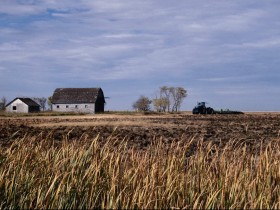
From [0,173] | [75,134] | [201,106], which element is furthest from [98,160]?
[201,106]

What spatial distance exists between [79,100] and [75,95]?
5.75 feet

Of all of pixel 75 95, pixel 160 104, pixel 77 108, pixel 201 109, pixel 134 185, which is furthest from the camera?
pixel 160 104

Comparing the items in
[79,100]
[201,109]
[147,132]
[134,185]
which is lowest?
[134,185]

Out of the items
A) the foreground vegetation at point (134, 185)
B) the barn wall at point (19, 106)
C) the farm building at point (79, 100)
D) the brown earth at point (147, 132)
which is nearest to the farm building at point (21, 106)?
the barn wall at point (19, 106)

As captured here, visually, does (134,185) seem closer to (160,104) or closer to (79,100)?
(79,100)

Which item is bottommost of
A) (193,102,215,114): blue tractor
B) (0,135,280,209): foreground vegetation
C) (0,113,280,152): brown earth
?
(0,135,280,209): foreground vegetation

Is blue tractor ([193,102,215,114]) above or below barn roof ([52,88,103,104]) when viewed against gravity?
below

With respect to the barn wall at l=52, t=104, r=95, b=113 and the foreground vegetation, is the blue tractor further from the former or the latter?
the foreground vegetation

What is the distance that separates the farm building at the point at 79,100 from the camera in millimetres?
74688

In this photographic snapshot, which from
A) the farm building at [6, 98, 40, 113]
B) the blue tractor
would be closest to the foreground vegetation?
the blue tractor

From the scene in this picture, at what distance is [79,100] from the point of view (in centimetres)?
7556

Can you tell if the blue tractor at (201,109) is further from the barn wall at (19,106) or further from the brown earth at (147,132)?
the barn wall at (19,106)

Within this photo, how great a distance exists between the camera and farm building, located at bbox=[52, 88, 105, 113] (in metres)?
74.7

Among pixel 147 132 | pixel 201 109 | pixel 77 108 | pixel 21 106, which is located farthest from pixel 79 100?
pixel 147 132
